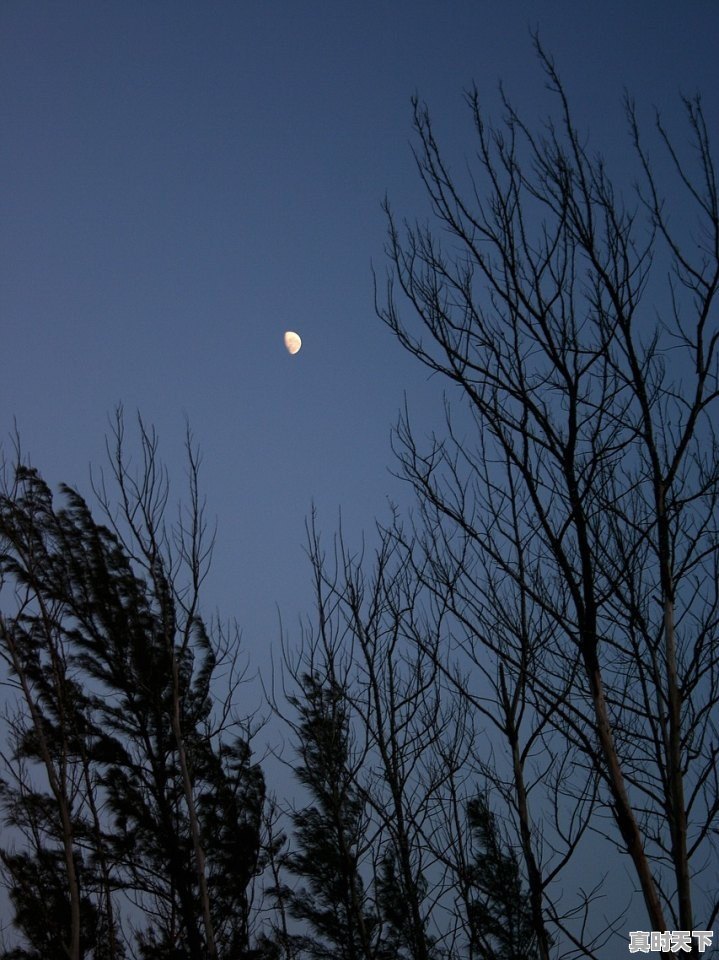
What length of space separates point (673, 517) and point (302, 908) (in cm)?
1176

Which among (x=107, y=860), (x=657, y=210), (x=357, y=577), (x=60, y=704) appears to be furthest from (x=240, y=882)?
(x=657, y=210)

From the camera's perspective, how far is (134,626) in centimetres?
851

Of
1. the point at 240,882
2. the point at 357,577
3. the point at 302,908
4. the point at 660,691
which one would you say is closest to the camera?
the point at 660,691

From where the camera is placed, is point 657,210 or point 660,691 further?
point 657,210

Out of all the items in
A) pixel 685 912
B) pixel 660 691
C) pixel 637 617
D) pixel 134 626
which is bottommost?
pixel 685 912

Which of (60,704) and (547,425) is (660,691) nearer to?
(547,425)

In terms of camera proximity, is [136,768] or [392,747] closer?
[392,747]

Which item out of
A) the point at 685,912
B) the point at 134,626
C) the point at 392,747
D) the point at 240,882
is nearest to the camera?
the point at 685,912

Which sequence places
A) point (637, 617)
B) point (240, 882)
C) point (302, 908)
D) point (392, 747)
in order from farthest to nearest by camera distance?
1. point (302, 908)
2. point (240, 882)
3. point (392, 747)
4. point (637, 617)

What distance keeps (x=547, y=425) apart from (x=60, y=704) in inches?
163

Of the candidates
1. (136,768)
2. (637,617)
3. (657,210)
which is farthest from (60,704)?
(657,210)

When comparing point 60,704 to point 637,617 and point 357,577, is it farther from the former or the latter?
point 637,617

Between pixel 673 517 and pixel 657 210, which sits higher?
pixel 657 210

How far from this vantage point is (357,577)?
5969 mm
